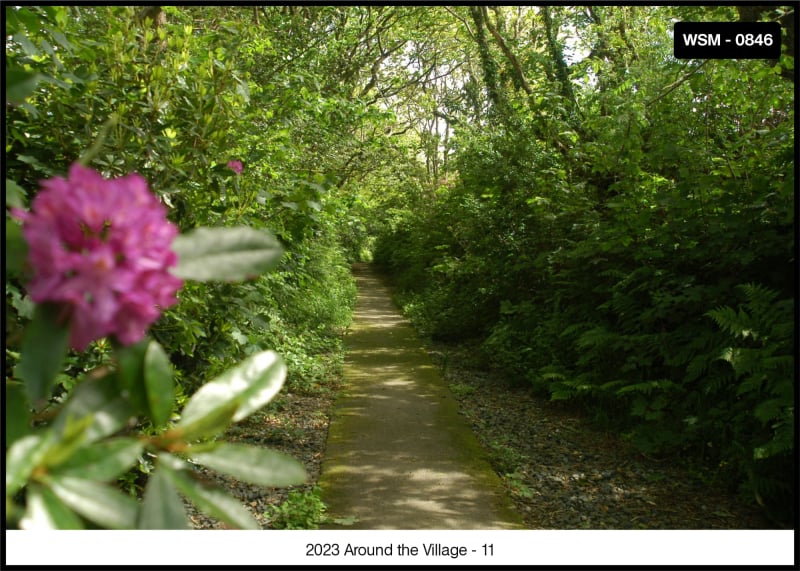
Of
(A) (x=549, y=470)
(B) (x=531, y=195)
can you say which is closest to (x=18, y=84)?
(A) (x=549, y=470)

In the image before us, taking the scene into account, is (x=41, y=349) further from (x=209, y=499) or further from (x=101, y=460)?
(x=209, y=499)

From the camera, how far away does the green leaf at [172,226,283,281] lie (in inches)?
25.8

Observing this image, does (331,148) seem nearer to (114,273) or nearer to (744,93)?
(744,93)

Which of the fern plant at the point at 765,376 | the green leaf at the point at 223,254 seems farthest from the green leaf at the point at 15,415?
the fern plant at the point at 765,376

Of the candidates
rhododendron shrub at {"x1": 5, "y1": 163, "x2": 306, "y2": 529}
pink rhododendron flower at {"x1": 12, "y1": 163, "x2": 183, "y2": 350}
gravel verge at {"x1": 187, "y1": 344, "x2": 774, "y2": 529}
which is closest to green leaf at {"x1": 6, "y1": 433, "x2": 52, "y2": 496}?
rhododendron shrub at {"x1": 5, "y1": 163, "x2": 306, "y2": 529}

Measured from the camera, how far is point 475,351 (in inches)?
294

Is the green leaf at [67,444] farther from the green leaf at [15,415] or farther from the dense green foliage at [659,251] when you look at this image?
the dense green foliage at [659,251]

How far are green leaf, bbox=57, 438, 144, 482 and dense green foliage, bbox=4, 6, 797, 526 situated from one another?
0.45 ft

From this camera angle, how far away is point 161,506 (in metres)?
0.61

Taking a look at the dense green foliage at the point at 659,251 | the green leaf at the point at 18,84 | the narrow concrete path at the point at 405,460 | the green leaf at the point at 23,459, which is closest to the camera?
the green leaf at the point at 23,459

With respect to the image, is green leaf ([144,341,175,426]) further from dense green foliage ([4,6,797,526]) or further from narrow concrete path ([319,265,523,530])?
narrow concrete path ([319,265,523,530])

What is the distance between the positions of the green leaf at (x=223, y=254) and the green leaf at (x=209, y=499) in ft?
0.70

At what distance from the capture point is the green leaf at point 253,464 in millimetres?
665

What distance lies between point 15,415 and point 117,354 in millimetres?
148
